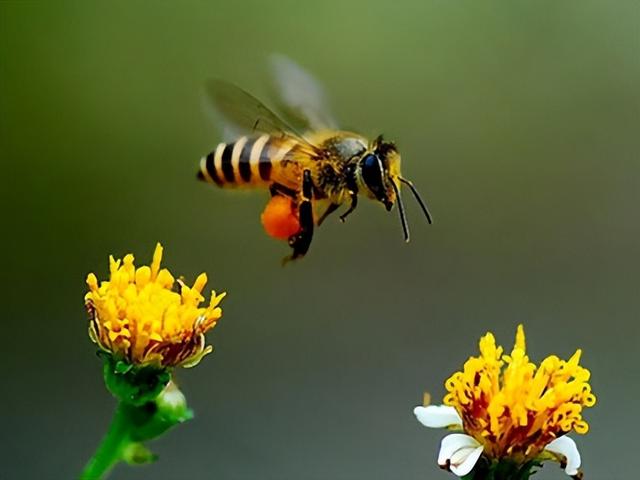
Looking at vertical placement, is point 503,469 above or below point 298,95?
below

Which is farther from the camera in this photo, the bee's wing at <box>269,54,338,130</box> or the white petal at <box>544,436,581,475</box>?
the bee's wing at <box>269,54,338,130</box>

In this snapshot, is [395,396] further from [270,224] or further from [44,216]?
[270,224]

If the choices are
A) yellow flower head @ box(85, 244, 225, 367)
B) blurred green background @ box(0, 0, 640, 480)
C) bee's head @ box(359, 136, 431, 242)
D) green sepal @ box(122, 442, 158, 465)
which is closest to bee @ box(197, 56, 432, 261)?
bee's head @ box(359, 136, 431, 242)

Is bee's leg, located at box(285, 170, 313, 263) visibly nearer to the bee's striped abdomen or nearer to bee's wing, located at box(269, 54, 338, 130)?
the bee's striped abdomen

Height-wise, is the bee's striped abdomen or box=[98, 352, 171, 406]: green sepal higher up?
the bee's striped abdomen

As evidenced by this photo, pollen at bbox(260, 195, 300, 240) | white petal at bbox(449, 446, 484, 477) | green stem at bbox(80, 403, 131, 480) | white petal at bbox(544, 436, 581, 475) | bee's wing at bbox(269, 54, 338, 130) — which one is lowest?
green stem at bbox(80, 403, 131, 480)

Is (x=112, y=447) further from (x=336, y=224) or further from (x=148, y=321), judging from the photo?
(x=336, y=224)

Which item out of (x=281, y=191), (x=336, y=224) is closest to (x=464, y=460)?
(x=281, y=191)
